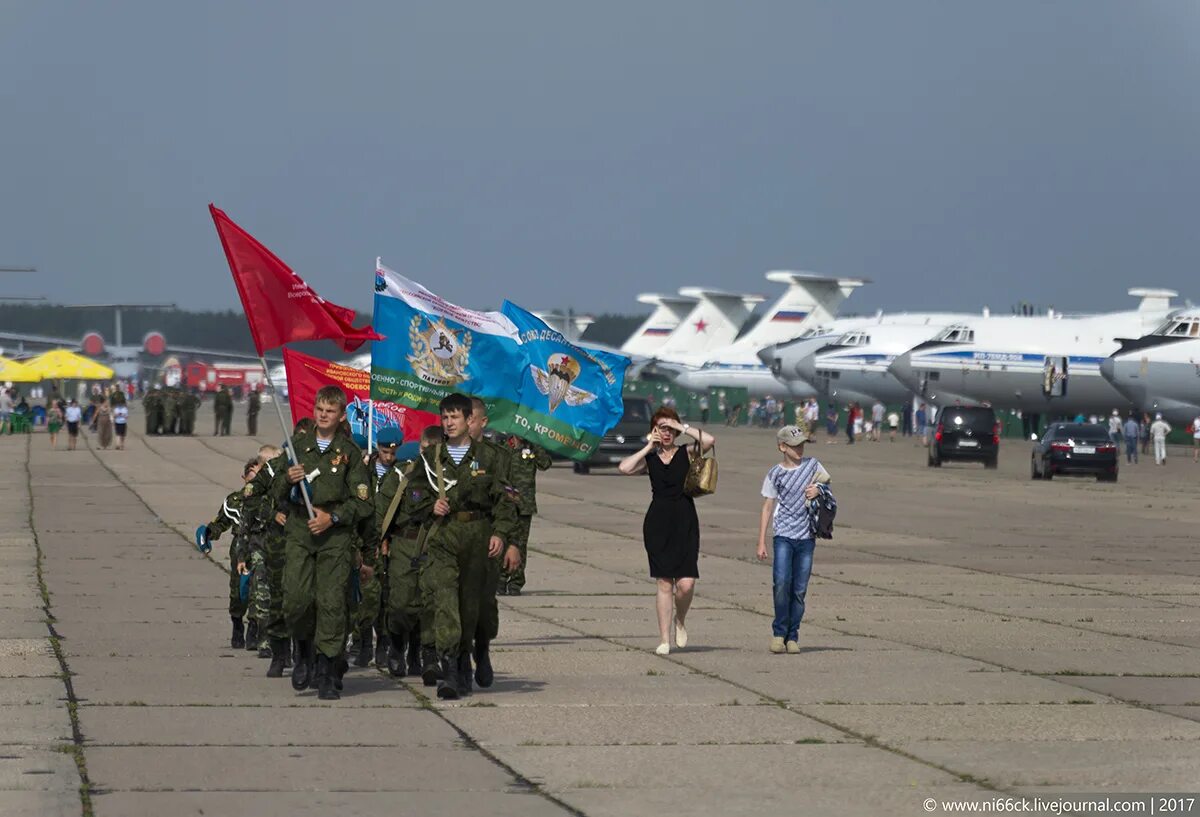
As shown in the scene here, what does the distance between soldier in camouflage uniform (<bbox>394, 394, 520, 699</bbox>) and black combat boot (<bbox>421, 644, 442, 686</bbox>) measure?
38 cm

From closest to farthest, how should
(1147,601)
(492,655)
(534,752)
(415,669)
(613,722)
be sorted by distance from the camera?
(534,752), (613,722), (415,669), (492,655), (1147,601)

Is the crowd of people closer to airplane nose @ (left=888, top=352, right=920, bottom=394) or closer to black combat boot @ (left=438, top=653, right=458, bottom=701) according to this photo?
black combat boot @ (left=438, top=653, right=458, bottom=701)

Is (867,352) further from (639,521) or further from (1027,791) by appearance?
(1027,791)

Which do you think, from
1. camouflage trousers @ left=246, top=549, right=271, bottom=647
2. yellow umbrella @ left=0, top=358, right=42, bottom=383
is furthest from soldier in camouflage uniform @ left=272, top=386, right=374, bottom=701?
yellow umbrella @ left=0, top=358, right=42, bottom=383

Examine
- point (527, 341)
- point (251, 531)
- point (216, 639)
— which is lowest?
point (216, 639)

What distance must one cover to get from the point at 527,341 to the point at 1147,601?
7059mm

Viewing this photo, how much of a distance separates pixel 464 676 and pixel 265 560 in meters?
1.72

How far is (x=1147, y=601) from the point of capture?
720 inches

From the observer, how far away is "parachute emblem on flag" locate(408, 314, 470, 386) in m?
13.5

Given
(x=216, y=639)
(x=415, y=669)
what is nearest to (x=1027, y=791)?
(x=415, y=669)

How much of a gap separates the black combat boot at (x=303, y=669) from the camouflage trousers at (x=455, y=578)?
0.76 metres

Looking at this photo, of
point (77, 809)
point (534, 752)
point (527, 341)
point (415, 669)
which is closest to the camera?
point (77, 809)

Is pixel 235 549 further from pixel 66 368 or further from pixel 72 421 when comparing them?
pixel 66 368

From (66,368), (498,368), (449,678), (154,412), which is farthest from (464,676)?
(154,412)
